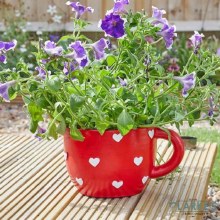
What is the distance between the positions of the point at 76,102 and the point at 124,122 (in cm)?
13

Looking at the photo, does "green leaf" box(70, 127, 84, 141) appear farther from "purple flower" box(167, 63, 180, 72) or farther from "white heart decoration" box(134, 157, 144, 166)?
"purple flower" box(167, 63, 180, 72)

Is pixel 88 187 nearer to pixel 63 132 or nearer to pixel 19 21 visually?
pixel 63 132

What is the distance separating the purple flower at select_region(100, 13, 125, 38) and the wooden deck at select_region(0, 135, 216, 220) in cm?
43

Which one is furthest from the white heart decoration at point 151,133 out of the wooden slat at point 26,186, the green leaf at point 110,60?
the wooden slat at point 26,186

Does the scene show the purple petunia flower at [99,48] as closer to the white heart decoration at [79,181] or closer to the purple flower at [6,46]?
the purple flower at [6,46]

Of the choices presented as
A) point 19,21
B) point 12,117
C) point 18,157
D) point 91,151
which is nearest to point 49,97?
point 91,151

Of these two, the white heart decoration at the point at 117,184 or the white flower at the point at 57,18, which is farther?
the white flower at the point at 57,18

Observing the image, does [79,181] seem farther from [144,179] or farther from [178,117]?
[178,117]

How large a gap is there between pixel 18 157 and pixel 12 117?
340 cm

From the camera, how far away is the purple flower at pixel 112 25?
5.30 ft

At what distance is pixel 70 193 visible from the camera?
5.78 feet

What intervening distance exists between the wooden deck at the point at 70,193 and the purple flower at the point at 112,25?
428 millimetres

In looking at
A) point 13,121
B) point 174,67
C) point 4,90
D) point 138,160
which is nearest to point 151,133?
point 138,160

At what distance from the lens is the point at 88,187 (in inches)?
67.9
